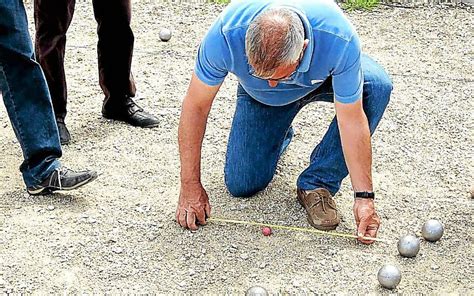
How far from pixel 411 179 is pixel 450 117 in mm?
972

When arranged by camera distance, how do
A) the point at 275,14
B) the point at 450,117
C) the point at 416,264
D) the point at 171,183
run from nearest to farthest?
1. the point at 275,14
2. the point at 416,264
3. the point at 171,183
4. the point at 450,117

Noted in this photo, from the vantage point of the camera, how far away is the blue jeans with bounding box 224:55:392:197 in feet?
13.2

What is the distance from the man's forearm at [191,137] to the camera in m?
3.66

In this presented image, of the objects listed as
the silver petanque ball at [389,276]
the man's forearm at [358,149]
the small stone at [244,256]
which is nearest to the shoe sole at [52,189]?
the small stone at [244,256]

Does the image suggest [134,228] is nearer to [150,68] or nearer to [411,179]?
[411,179]

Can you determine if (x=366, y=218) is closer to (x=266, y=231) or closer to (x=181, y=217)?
(x=266, y=231)

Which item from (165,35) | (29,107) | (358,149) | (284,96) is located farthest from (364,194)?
(165,35)

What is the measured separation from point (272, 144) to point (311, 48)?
1038 mm

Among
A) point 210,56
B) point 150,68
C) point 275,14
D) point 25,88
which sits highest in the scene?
point 275,14

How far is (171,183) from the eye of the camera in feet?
14.9

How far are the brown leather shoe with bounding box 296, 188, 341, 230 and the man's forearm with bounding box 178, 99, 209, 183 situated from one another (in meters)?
0.68

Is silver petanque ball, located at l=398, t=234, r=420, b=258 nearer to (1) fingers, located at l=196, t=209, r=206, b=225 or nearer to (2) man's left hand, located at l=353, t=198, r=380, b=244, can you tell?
(2) man's left hand, located at l=353, t=198, r=380, b=244

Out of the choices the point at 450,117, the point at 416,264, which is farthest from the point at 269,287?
the point at 450,117

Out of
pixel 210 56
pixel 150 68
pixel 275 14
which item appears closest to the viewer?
pixel 275 14
